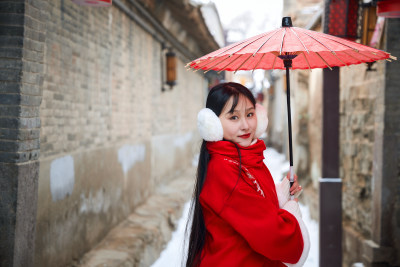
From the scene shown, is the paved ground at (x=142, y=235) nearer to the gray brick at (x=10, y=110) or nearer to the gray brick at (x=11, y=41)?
the gray brick at (x=10, y=110)

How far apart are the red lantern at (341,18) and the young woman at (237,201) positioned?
8.65 feet

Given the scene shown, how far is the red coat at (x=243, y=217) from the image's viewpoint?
2.08 m

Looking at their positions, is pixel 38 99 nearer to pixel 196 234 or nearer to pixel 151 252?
pixel 196 234

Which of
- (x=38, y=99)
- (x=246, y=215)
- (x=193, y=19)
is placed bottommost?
(x=246, y=215)

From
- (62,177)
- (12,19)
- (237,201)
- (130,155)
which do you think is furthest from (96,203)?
(237,201)

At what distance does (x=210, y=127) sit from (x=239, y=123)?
6.2 inches

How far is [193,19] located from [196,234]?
7594mm

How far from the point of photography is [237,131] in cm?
229

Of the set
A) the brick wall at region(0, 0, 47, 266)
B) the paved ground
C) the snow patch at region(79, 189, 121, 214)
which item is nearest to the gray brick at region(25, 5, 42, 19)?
the brick wall at region(0, 0, 47, 266)

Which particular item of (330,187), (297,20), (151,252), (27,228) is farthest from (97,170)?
(297,20)

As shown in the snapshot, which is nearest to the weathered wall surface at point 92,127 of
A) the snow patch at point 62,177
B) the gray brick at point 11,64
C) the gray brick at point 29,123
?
the snow patch at point 62,177

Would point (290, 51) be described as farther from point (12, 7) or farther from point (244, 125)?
point (12, 7)

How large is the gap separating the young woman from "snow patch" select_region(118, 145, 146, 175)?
4058mm

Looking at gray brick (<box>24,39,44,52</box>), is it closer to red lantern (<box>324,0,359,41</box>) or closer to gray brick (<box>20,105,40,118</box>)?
A: gray brick (<box>20,105,40,118</box>)
